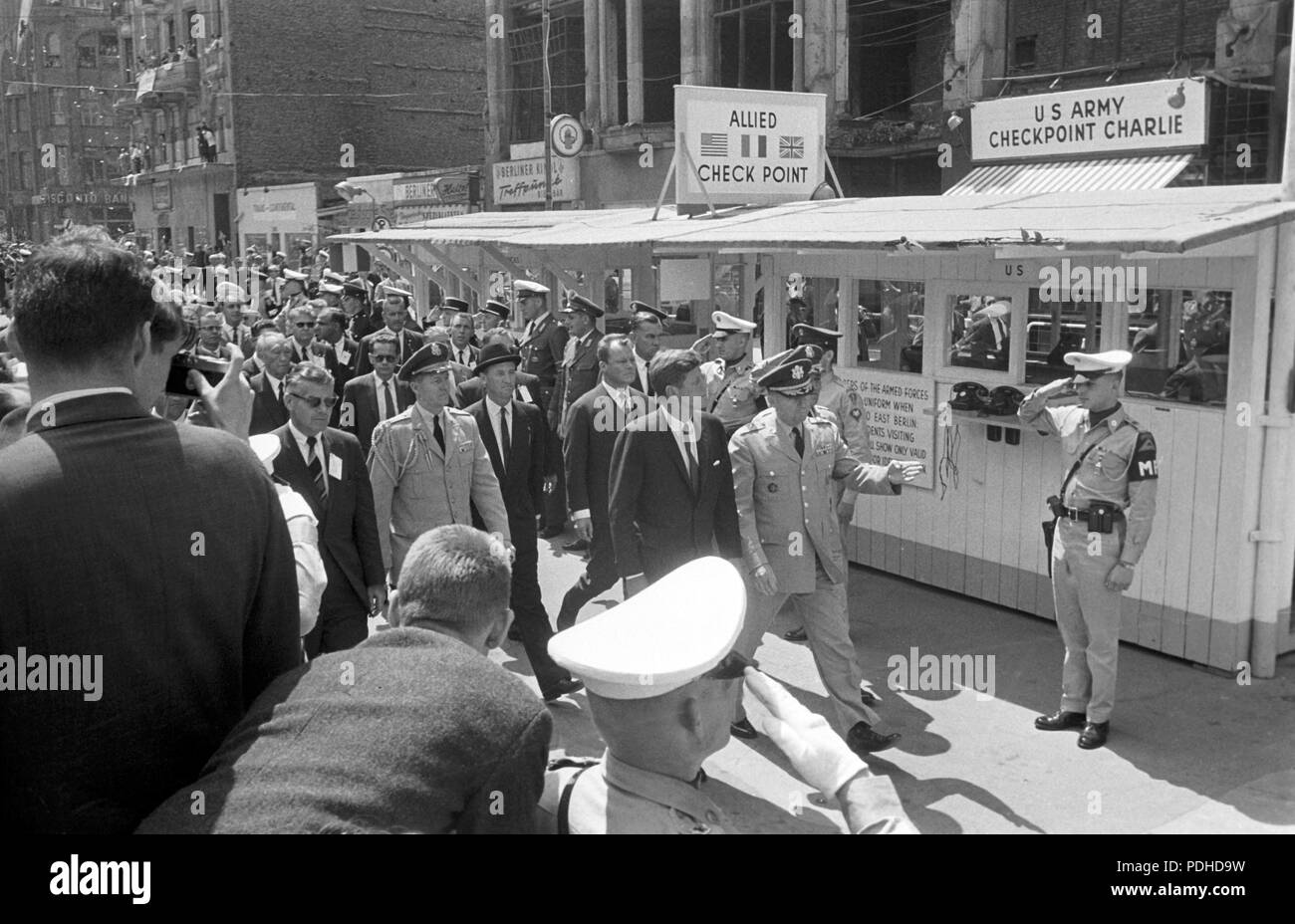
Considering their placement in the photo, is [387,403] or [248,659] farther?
[387,403]

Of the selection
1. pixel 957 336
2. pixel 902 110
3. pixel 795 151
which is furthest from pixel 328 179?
pixel 957 336

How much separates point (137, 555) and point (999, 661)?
6.48m

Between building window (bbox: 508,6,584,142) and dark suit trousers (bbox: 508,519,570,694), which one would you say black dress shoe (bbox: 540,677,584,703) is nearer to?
dark suit trousers (bbox: 508,519,570,694)

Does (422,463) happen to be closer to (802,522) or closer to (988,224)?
(802,522)

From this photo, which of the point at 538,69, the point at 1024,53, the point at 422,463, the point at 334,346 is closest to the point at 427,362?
the point at 422,463

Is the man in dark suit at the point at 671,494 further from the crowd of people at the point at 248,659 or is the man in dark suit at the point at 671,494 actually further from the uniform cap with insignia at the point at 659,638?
the uniform cap with insignia at the point at 659,638

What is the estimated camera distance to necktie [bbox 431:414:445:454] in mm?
6789

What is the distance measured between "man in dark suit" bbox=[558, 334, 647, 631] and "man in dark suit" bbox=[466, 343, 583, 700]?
0.78ft

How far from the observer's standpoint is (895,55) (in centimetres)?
2670

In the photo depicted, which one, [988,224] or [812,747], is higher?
[988,224]

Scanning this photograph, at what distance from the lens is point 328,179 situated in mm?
46656

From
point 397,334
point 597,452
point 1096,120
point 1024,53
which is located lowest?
point 597,452

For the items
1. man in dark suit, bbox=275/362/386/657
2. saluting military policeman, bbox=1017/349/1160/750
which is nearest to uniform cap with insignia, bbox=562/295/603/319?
man in dark suit, bbox=275/362/386/657

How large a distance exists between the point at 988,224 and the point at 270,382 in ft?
17.2
